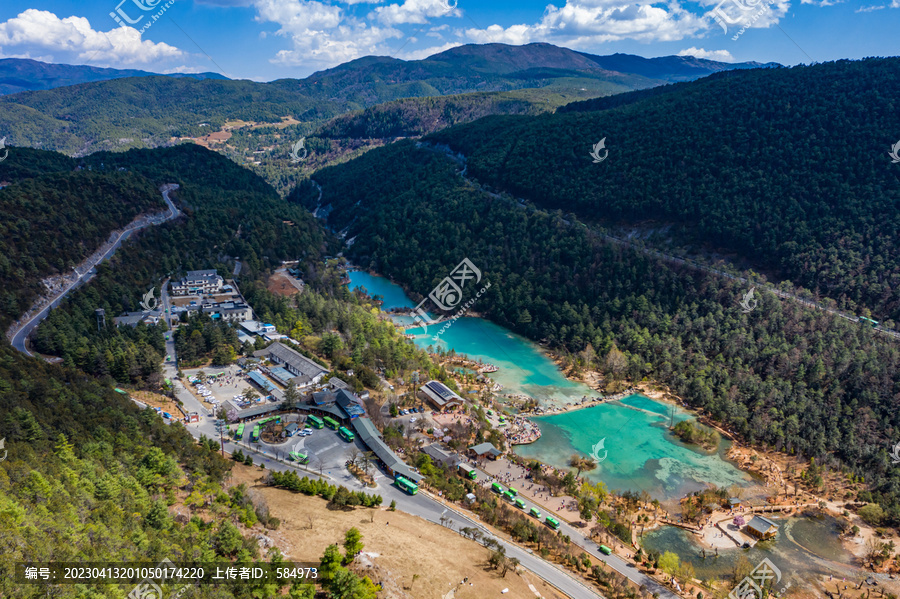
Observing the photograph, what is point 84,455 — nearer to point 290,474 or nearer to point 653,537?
point 290,474

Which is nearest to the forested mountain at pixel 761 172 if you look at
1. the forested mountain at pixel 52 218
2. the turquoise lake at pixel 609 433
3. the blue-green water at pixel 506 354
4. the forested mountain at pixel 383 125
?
the blue-green water at pixel 506 354

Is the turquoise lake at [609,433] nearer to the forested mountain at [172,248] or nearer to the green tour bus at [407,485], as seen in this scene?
the green tour bus at [407,485]

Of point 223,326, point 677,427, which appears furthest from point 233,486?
point 677,427

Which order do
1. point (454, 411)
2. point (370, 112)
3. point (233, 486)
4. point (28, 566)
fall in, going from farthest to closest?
point (370, 112)
point (454, 411)
point (233, 486)
point (28, 566)

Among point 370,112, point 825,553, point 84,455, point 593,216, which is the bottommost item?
point 825,553

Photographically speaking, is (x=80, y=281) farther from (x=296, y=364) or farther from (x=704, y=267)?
(x=704, y=267)

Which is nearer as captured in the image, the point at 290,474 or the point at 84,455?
the point at 84,455

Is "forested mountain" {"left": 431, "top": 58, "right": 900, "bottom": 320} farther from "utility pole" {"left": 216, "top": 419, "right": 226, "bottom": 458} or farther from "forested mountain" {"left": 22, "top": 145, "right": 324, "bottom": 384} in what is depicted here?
"utility pole" {"left": 216, "top": 419, "right": 226, "bottom": 458}
